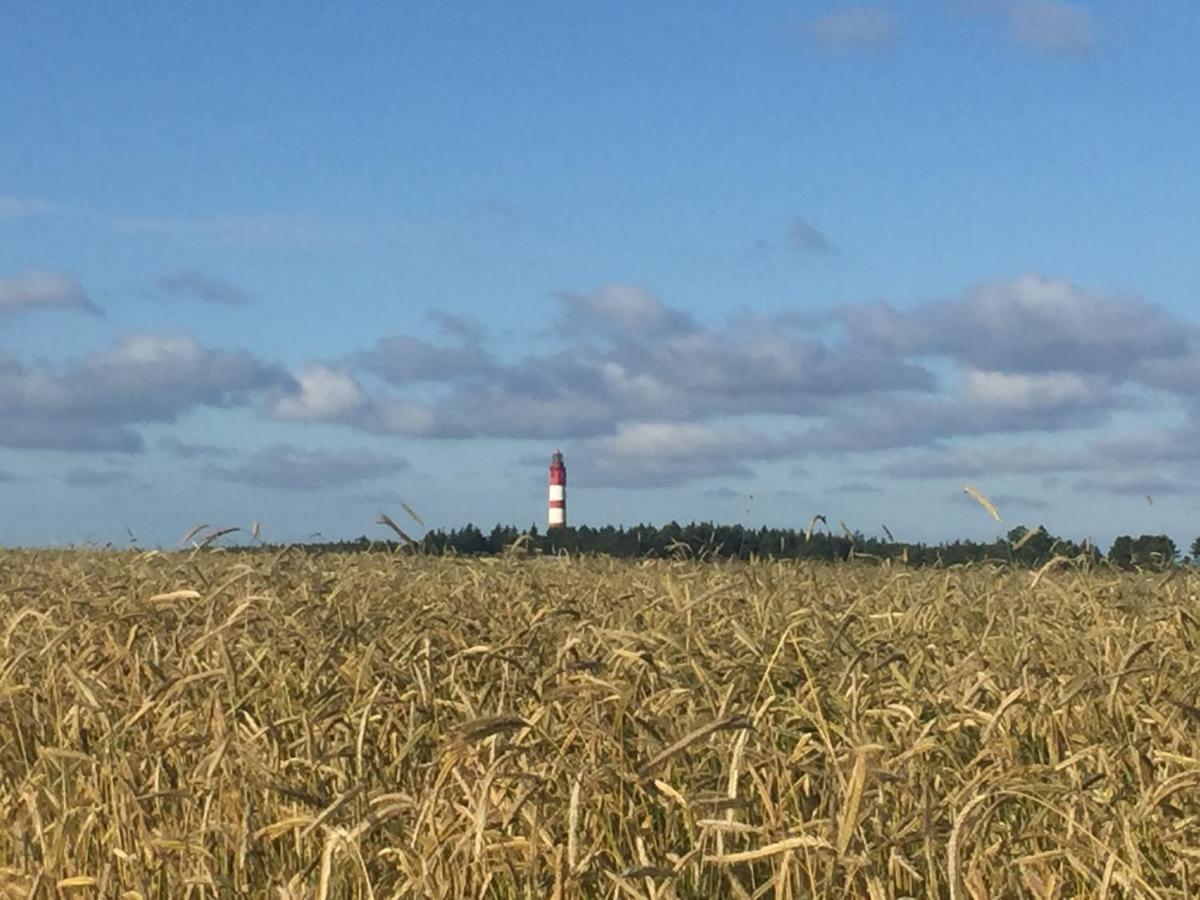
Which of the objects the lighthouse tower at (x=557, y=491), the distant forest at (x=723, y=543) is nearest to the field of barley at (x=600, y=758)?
the distant forest at (x=723, y=543)

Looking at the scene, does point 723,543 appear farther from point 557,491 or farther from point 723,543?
point 557,491

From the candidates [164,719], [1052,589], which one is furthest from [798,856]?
[1052,589]

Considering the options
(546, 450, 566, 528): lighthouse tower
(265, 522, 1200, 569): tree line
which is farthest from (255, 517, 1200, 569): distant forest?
(546, 450, 566, 528): lighthouse tower

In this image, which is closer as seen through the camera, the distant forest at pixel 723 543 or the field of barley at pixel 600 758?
the field of barley at pixel 600 758

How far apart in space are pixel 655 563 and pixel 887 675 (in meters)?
5.32

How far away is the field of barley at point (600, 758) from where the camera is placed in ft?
9.41

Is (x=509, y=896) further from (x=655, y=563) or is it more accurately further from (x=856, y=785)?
(x=655, y=563)

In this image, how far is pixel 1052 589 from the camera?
6.54 metres

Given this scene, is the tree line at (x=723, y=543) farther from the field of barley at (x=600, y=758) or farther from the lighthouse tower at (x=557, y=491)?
the lighthouse tower at (x=557, y=491)

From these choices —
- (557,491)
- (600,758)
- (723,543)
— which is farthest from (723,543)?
(557,491)

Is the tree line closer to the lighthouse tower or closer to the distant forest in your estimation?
the distant forest

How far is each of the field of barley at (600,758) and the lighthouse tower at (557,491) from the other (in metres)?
36.8

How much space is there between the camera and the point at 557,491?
43.3m

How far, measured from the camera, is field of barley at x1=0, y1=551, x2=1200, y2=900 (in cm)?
287
